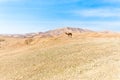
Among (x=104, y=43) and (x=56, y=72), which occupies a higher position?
(x=104, y=43)

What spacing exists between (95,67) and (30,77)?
6.60m

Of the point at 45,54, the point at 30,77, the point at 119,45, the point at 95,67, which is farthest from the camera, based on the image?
the point at 45,54

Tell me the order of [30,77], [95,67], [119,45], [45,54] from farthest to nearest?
[45,54] → [119,45] → [30,77] → [95,67]

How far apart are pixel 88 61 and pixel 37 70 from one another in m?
5.39

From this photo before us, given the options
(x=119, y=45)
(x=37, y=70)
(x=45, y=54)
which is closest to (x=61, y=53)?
(x=45, y=54)

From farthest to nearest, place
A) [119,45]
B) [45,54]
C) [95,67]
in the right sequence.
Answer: [45,54], [119,45], [95,67]

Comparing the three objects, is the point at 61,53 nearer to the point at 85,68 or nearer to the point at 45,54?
the point at 45,54

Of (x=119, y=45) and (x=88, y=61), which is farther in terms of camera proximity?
(x=119, y=45)

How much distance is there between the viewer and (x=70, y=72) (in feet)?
77.5

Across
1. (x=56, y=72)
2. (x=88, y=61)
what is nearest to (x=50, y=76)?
(x=56, y=72)

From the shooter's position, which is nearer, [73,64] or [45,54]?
[73,64]

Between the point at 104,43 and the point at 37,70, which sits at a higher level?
the point at 104,43

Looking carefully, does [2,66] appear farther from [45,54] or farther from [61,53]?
[61,53]

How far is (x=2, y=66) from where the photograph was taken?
31609mm
